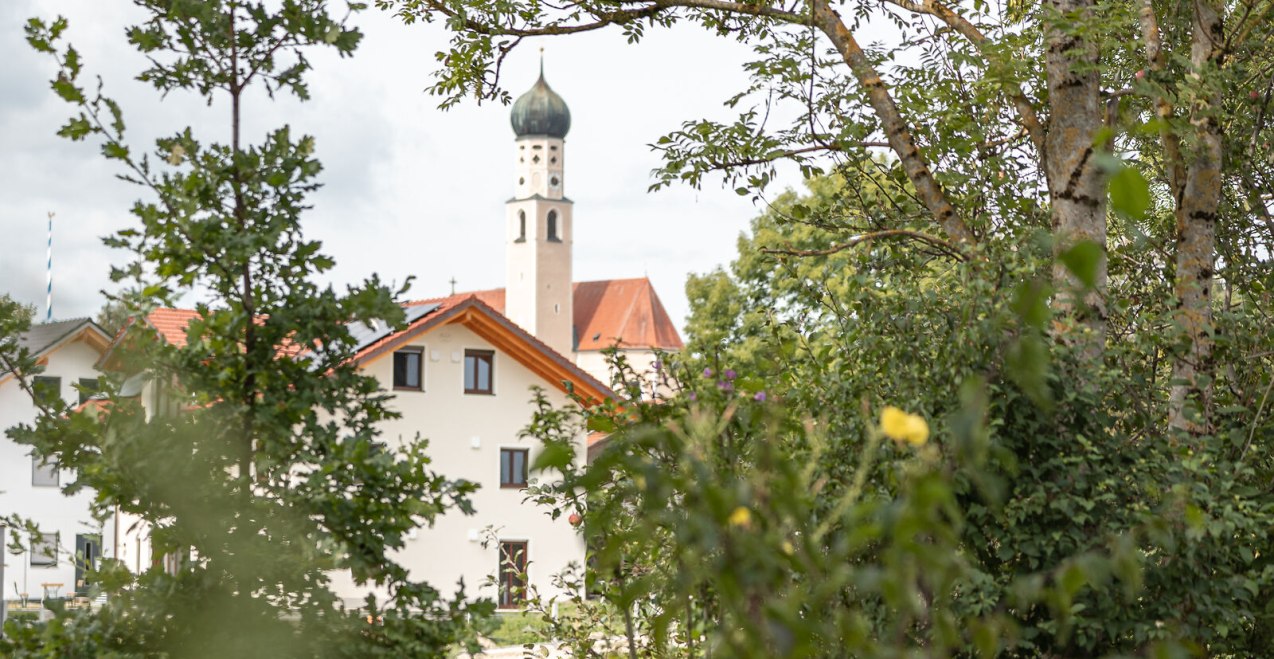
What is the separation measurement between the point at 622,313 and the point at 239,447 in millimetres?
81173

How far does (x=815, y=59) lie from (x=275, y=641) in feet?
17.8

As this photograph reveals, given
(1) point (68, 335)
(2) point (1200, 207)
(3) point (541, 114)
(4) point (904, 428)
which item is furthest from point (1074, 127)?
(3) point (541, 114)

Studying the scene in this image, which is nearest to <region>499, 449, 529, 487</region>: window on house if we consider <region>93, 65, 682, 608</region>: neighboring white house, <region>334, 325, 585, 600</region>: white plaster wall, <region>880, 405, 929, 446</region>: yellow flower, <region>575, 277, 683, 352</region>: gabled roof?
<region>93, 65, 682, 608</region>: neighboring white house

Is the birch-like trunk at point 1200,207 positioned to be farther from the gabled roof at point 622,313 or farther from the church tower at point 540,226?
the church tower at point 540,226

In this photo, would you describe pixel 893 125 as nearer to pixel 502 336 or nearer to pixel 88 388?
pixel 88 388

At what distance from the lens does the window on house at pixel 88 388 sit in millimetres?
4254

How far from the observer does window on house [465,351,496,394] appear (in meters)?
31.5

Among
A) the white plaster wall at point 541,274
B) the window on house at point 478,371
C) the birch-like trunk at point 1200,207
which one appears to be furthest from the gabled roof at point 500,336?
the white plaster wall at point 541,274

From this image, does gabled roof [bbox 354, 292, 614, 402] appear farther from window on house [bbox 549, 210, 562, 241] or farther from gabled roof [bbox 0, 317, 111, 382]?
window on house [bbox 549, 210, 562, 241]

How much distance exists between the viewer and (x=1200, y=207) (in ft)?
23.6

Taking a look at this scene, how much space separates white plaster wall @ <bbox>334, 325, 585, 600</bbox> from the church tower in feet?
173

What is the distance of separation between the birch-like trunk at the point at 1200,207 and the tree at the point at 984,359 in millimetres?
19

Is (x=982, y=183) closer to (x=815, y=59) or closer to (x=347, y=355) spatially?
(x=815, y=59)

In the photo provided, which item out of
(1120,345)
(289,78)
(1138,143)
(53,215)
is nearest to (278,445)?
(289,78)
